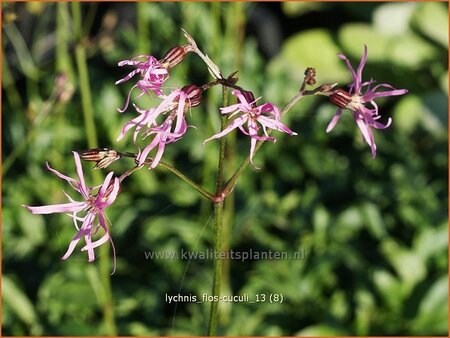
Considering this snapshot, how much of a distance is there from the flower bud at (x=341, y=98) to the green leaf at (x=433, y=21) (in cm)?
276

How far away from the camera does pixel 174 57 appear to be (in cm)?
93

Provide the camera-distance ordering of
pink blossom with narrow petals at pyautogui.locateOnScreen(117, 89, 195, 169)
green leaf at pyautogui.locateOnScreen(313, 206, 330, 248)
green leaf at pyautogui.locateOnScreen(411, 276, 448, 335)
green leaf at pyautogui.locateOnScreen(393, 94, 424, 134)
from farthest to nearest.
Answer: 1. green leaf at pyautogui.locateOnScreen(393, 94, 424, 134)
2. green leaf at pyautogui.locateOnScreen(313, 206, 330, 248)
3. green leaf at pyautogui.locateOnScreen(411, 276, 448, 335)
4. pink blossom with narrow petals at pyautogui.locateOnScreen(117, 89, 195, 169)

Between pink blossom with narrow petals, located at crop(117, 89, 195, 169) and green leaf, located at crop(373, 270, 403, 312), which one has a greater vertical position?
pink blossom with narrow petals, located at crop(117, 89, 195, 169)

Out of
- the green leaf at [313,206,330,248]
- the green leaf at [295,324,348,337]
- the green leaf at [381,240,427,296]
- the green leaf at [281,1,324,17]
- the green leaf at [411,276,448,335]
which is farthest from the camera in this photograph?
the green leaf at [281,1,324,17]

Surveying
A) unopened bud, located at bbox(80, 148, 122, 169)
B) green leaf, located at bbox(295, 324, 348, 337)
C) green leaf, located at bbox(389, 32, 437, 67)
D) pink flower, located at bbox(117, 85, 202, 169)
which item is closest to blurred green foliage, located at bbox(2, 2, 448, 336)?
green leaf, located at bbox(295, 324, 348, 337)

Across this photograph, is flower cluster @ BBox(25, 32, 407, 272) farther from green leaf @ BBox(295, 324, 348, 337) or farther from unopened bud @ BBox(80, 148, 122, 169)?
green leaf @ BBox(295, 324, 348, 337)

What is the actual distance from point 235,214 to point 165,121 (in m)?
1.51

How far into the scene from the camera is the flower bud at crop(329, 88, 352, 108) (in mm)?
997

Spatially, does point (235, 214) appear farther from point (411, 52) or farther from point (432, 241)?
point (411, 52)

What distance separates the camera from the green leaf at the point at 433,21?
361 cm

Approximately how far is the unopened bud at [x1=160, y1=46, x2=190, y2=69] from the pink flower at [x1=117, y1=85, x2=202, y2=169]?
0.04 metres

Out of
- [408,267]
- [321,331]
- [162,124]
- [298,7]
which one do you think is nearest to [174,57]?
[162,124]

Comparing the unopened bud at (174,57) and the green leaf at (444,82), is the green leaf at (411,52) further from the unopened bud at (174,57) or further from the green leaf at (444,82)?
the unopened bud at (174,57)

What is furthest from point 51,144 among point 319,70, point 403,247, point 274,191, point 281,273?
point 319,70
